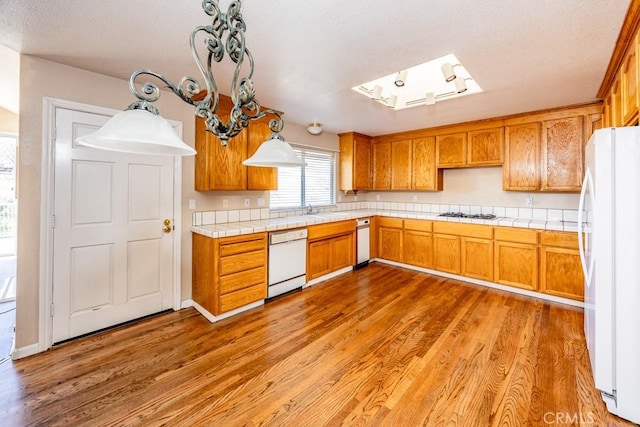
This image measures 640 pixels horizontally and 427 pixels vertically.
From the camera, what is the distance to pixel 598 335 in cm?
173

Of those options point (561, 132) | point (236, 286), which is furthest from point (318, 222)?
point (561, 132)

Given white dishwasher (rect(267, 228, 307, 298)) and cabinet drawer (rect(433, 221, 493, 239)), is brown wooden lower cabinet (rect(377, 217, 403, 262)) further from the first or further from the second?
white dishwasher (rect(267, 228, 307, 298))

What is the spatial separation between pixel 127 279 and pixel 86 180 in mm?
981

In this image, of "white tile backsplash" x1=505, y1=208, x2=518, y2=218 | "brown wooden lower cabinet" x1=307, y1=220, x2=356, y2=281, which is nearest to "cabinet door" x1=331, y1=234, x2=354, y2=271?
"brown wooden lower cabinet" x1=307, y1=220, x2=356, y2=281

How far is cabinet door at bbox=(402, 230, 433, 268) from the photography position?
170 inches

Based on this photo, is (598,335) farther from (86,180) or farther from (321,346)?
(86,180)

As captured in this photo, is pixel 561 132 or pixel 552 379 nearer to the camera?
pixel 552 379

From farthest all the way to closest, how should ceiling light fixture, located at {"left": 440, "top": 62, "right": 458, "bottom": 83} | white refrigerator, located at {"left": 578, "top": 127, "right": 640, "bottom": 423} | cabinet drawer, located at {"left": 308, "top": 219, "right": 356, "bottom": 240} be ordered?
1. cabinet drawer, located at {"left": 308, "top": 219, "right": 356, "bottom": 240}
2. ceiling light fixture, located at {"left": 440, "top": 62, "right": 458, "bottom": 83}
3. white refrigerator, located at {"left": 578, "top": 127, "right": 640, "bottom": 423}

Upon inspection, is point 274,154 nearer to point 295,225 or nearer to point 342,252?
point 295,225

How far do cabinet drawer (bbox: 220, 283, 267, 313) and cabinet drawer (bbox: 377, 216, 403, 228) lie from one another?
8.07 feet

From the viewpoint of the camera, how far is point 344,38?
1895mm

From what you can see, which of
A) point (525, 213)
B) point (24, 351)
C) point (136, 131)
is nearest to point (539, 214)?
point (525, 213)

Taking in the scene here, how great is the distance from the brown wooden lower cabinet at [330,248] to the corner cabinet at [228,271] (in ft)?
2.63

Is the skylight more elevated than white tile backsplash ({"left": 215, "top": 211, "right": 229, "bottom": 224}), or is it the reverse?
the skylight
